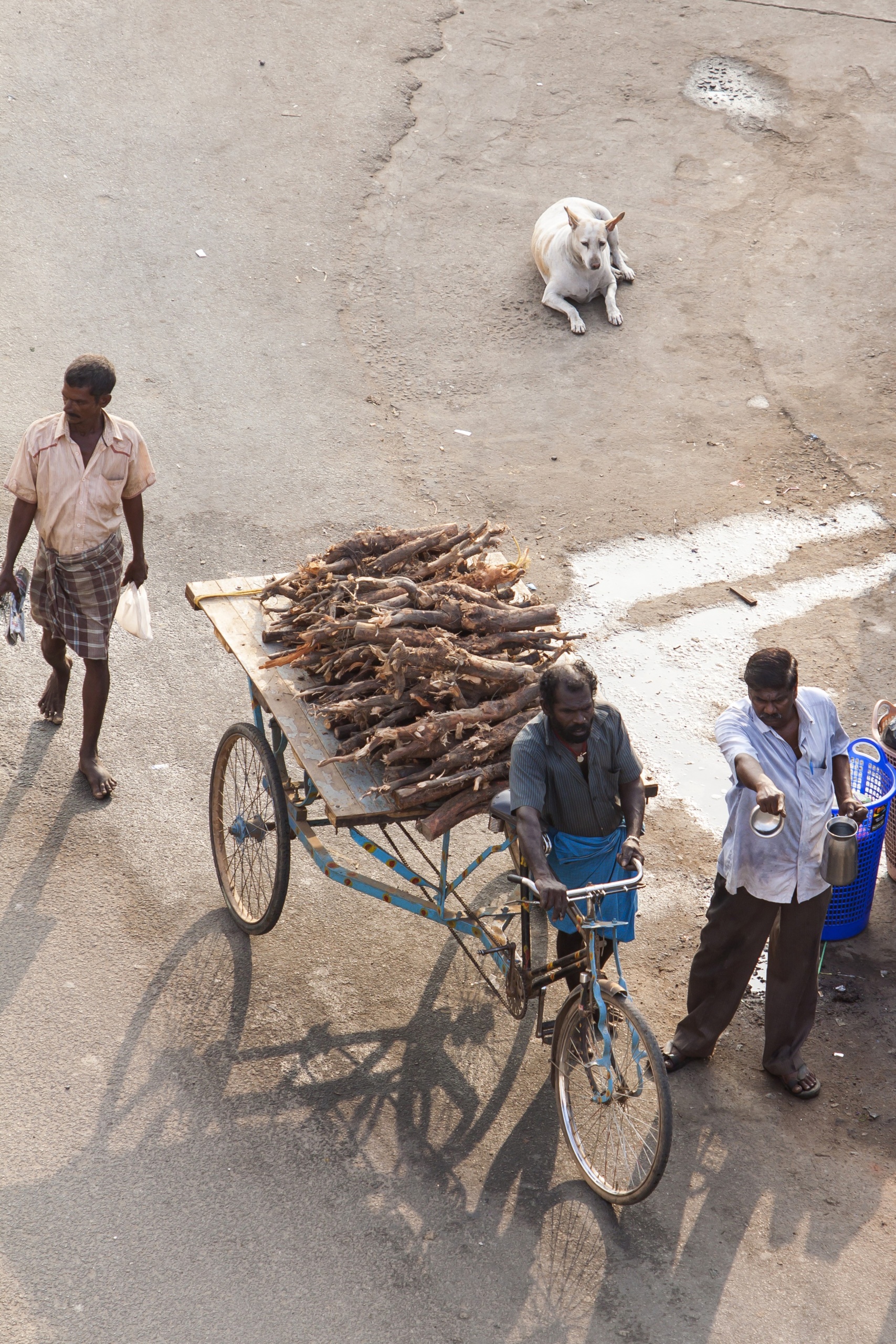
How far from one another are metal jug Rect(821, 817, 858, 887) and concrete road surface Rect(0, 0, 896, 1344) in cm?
106

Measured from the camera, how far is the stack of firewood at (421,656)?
172 inches

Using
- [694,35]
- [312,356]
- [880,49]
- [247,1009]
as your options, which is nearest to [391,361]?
[312,356]

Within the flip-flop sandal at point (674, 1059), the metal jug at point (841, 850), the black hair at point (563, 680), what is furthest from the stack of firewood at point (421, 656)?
the flip-flop sandal at point (674, 1059)

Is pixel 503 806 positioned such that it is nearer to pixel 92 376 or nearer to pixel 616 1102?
pixel 616 1102

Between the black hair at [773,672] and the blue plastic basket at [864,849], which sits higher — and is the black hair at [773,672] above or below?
above

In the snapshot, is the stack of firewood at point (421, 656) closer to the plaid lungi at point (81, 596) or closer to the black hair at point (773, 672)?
the black hair at point (773, 672)

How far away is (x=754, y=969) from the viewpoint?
4.71 metres

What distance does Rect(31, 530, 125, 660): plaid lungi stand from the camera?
18.6 feet

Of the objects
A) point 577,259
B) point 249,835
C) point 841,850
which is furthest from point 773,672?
point 577,259

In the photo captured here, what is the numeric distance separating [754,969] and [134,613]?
3.21m

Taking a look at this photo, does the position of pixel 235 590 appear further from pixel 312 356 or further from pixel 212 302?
pixel 212 302

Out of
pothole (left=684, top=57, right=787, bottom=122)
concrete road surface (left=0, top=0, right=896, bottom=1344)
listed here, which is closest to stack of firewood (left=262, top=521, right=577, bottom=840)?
concrete road surface (left=0, top=0, right=896, bottom=1344)

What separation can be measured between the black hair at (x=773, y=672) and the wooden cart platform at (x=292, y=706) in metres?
1.22

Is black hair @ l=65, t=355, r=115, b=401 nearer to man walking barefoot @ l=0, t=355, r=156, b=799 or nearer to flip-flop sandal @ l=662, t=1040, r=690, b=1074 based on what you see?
man walking barefoot @ l=0, t=355, r=156, b=799
